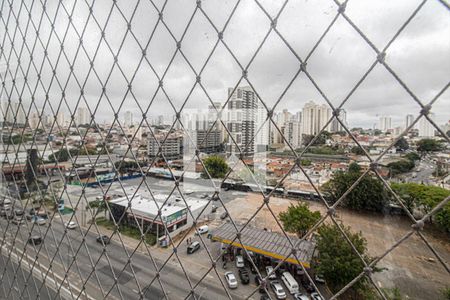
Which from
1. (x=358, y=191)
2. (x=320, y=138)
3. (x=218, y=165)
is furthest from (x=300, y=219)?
(x=320, y=138)

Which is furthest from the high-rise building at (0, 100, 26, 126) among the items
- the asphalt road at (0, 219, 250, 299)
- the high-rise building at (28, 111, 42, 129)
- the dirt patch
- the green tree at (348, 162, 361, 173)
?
the green tree at (348, 162, 361, 173)

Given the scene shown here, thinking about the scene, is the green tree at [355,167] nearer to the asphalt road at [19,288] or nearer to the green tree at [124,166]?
the green tree at [124,166]

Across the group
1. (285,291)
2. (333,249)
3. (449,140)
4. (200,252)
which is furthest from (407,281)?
(449,140)

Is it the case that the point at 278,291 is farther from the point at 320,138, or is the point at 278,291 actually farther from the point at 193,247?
the point at 320,138

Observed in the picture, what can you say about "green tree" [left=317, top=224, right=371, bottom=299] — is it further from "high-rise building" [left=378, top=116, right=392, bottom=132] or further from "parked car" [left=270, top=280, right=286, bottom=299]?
"high-rise building" [left=378, top=116, right=392, bottom=132]

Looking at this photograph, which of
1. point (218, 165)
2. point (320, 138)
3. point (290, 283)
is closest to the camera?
point (320, 138)

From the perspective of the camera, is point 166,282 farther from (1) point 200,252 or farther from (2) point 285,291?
(2) point 285,291
